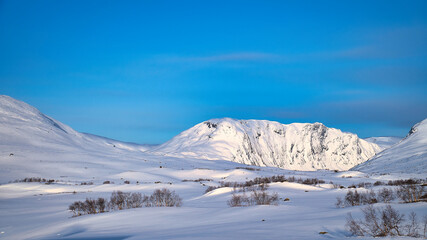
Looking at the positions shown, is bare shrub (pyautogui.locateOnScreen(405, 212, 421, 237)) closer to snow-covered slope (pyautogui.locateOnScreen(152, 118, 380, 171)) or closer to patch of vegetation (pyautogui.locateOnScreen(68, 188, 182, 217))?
patch of vegetation (pyautogui.locateOnScreen(68, 188, 182, 217))

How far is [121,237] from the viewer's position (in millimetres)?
14547

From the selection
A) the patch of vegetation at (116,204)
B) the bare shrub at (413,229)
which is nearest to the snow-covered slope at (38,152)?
the patch of vegetation at (116,204)

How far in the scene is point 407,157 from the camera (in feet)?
224

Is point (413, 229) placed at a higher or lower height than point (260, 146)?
lower

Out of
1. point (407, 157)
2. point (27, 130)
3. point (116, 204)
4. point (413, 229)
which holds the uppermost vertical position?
point (27, 130)

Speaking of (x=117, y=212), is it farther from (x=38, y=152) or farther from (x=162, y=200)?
(x=38, y=152)

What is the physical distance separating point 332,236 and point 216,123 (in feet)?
482

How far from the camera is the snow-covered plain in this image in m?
14.5

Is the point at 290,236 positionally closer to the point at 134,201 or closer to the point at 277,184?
the point at 134,201

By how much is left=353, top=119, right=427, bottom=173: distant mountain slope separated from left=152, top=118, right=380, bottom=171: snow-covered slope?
56345mm

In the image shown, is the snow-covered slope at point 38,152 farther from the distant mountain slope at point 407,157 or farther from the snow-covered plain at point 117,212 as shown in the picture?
the distant mountain slope at point 407,157

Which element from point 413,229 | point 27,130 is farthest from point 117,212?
point 27,130

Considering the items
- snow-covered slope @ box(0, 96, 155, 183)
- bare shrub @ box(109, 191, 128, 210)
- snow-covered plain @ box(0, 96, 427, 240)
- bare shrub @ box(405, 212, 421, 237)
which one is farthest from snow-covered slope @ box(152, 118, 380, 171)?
bare shrub @ box(405, 212, 421, 237)

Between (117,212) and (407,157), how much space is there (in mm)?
62473
